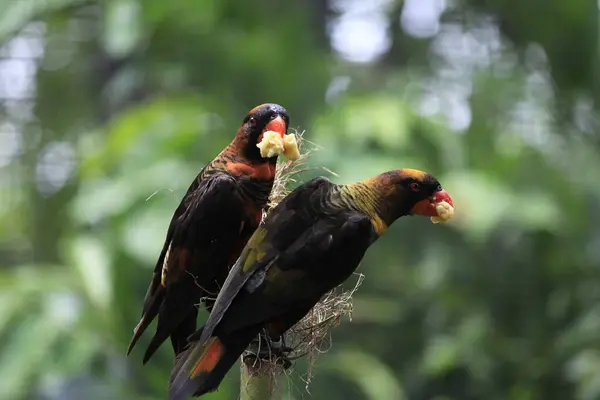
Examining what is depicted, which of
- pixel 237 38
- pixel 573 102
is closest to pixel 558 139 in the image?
pixel 573 102

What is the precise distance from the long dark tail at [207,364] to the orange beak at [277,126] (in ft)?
0.75

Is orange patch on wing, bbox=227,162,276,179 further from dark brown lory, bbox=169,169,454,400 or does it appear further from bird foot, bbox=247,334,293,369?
bird foot, bbox=247,334,293,369

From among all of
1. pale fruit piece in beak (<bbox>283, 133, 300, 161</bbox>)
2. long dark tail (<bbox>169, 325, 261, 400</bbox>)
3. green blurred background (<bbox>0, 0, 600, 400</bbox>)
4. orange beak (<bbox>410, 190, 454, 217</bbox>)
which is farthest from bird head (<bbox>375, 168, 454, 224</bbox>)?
green blurred background (<bbox>0, 0, 600, 400</bbox>)

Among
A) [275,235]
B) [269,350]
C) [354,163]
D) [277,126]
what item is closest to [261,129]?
[277,126]

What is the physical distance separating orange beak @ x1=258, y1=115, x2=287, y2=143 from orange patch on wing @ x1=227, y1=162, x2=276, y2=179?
3cm

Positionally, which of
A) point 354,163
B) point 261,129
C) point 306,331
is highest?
point 261,129

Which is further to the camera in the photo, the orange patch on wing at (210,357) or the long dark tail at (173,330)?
the long dark tail at (173,330)

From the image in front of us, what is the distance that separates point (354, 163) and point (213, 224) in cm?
122

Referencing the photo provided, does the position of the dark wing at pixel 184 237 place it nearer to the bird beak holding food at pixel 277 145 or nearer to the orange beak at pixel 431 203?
the bird beak holding food at pixel 277 145

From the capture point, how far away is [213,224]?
90 centimetres

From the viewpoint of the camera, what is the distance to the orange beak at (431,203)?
0.90 meters

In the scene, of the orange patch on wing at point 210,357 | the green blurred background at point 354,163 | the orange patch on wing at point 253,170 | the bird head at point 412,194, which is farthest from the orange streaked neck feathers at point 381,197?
the green blurred background at point 354,163

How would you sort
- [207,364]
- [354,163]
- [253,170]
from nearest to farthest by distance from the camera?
[207,364] < [253,170] < [354,163]

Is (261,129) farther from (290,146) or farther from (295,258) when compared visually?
(295,258)
